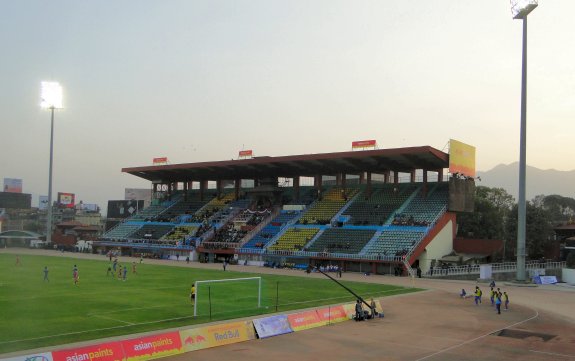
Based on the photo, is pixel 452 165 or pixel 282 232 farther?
pixel 282 232

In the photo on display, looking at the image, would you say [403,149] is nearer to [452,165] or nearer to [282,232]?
[452,165]

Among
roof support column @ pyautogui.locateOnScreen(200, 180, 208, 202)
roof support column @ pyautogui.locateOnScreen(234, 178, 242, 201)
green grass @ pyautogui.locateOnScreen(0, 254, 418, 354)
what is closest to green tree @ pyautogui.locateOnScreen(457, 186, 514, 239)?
roof support column @ pyautogui.locateOnScreen(234, 178, 242, 201)

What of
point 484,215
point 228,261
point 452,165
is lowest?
point 228,261

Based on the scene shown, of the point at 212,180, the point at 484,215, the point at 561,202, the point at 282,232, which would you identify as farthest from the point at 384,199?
the point at 561,202

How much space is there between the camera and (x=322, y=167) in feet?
273

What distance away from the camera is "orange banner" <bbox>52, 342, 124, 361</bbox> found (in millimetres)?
18938

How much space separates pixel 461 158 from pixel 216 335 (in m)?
55.7

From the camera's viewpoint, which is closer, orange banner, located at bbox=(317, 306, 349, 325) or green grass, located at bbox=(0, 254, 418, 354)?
green grass, located at bbox=(0, 254, 418, 354)

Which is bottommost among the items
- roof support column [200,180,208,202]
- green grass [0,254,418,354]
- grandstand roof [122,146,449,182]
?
green grass [0,254,418,354]

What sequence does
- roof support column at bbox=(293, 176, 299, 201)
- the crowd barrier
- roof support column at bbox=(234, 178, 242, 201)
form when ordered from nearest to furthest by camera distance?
the crowd barrier < roof support column at bbox=(293, 176, 299, 201) < roof support column at bbox=(234, 178, 242, 201)

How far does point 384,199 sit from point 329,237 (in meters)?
11.4

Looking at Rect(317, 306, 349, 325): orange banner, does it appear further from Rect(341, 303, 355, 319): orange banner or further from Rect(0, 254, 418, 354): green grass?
Rect(0, 254, 418, 354): green grass

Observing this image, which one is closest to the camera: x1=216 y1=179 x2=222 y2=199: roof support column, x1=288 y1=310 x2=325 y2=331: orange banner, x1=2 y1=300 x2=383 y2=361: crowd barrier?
x1=2 y1=300 x2=383 y2=361: crowd barrier

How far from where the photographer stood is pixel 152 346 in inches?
864
